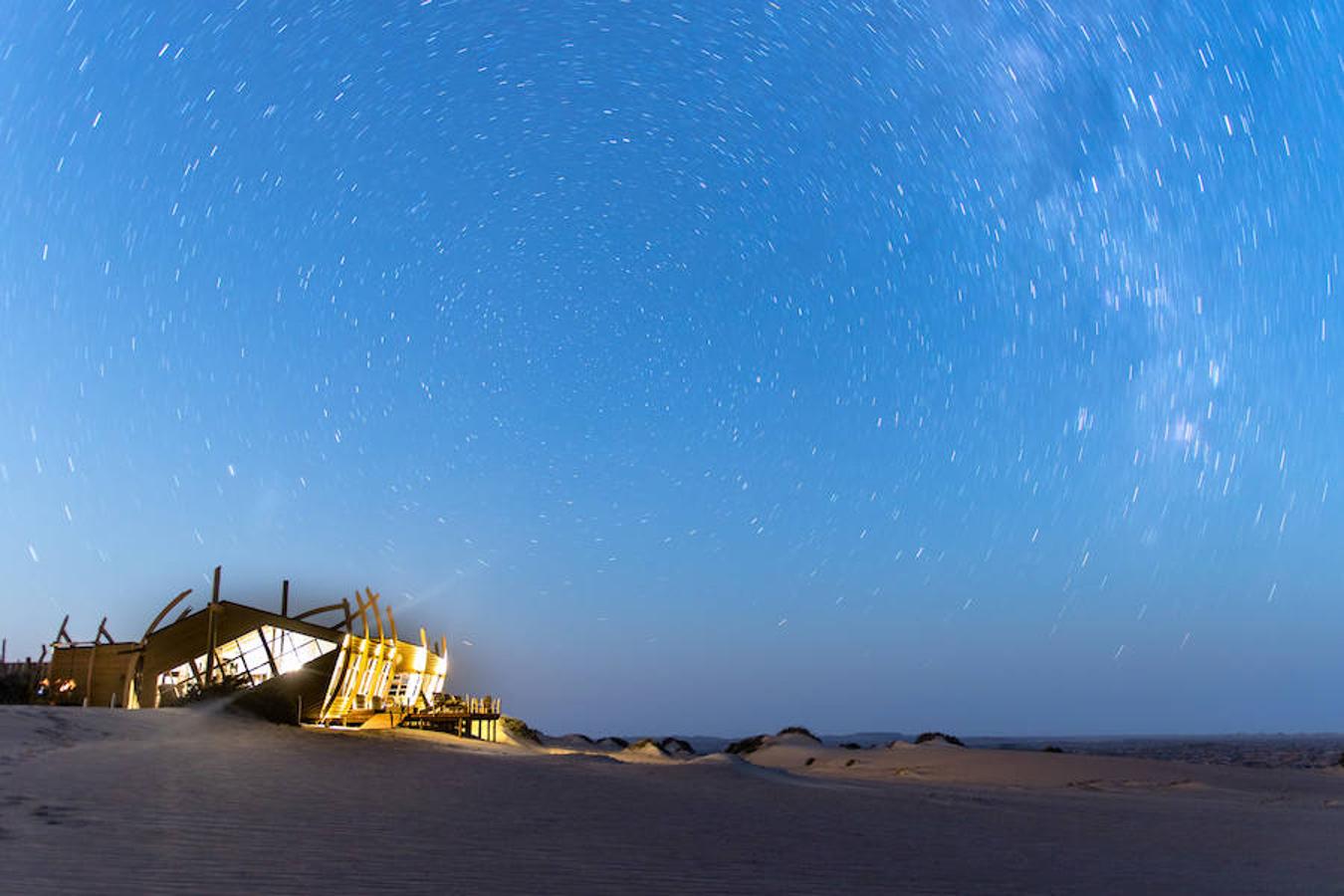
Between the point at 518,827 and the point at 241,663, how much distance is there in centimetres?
2269

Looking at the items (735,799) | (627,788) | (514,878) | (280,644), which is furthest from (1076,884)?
(280,644)

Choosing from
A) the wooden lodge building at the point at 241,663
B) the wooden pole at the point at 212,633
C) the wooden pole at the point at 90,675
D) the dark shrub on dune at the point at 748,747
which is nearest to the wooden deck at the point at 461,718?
the wooden lodge building at the point at 241,663

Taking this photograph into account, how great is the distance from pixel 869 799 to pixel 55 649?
94.2 ft

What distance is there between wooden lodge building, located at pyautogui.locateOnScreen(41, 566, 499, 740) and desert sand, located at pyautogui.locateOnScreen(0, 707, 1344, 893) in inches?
98.0

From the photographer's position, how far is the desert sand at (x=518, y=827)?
962 cm

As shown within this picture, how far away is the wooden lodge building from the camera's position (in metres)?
31.0

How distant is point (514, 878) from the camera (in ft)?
31.9

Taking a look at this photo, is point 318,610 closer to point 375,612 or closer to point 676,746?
point 375,612

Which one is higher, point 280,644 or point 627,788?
point 280,644

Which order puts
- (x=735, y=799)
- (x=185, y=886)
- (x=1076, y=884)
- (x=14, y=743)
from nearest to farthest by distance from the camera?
(x=185, y=886) → (x=1076, y=884) → (x=14, y=743) → (x=735, y=799)

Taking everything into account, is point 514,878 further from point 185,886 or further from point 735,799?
point 735,799

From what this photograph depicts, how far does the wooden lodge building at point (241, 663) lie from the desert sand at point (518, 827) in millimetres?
2490

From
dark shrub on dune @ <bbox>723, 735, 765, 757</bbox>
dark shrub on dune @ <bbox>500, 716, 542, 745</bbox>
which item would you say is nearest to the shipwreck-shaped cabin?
dark shrub on dune @ <bbox>500, 716, 542, 745</bbox>

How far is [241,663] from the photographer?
107ft
